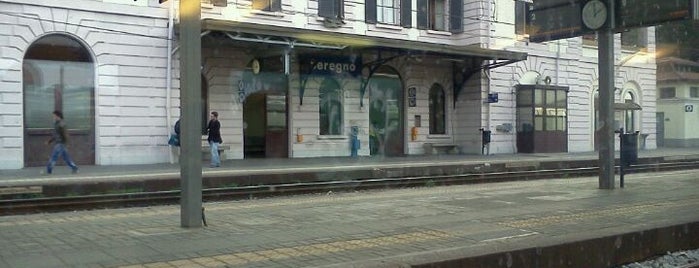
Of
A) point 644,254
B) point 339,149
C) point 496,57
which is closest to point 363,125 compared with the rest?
point 339,149

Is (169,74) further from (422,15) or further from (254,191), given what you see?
(422,15)

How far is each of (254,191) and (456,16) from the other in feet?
62.4

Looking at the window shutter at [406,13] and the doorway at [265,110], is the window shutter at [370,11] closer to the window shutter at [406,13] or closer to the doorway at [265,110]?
the window shutter at [406,13]

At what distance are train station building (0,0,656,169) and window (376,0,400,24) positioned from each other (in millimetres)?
72

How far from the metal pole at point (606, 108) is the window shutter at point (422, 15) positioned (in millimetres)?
15646

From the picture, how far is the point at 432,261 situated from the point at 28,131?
17.6 metres

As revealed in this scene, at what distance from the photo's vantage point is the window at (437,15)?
3062 cm

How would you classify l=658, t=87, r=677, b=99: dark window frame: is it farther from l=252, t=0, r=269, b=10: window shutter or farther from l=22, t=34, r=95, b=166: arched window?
l=22, t=34, r=95, b=166: arched window

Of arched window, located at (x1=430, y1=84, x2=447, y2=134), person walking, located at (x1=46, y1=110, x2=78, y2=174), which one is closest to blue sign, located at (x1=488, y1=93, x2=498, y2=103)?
arched window, located at (x1=430, y1=84, x2=447, y2=134)

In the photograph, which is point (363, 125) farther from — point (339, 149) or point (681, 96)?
point (681, 96)

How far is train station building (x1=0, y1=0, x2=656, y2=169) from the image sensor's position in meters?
20.3

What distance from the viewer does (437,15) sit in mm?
30828

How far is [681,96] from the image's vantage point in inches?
1703

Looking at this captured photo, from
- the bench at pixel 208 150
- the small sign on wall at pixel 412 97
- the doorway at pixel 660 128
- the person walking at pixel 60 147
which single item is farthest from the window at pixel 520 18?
the person walking at pixel 60 147
